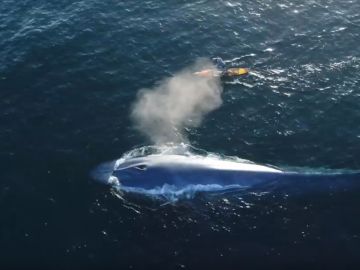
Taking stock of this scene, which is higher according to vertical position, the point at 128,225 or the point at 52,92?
the point at 52,92

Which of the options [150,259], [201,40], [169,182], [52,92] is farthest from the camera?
[201,40]

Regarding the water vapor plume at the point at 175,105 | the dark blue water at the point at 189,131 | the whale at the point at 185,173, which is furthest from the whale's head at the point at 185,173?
the water vapor plume at the point at 175,105

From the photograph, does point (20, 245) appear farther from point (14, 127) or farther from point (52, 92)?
point (52, 92)

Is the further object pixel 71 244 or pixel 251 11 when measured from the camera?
pixel 251 11

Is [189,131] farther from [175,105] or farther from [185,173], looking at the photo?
[185,173]

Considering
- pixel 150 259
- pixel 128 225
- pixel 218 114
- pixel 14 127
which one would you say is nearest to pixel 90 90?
pixel 14 127

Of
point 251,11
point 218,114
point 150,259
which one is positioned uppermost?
point 251,11

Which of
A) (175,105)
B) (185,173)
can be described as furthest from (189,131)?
(185,173)
